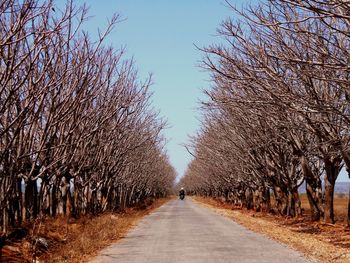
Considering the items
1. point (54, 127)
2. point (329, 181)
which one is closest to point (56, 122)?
point (54, 127)

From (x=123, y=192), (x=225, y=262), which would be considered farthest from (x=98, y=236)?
(x=123, y=192)

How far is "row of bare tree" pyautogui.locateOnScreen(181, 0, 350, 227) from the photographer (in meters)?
11.3

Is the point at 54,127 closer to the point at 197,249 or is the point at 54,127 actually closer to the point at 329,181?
the point at 197,249

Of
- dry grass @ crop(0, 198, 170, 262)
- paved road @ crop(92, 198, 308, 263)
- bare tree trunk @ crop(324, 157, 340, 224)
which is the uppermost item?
bare tree trunk @ crop(324, 157, 340, 224)

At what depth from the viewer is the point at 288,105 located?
1285cm

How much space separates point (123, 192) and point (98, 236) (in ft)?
95.8

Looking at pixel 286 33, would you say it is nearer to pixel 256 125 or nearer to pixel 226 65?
pixel 226 65

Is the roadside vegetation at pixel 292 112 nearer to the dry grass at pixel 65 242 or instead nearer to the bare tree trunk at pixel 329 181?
the bare tree trunk at pixel 329 181

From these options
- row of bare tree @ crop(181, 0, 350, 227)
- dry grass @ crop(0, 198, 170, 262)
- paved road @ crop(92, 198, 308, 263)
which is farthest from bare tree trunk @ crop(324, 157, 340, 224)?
dry grass @ crop(0, 198, 170, 262)

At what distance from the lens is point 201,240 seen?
15352mm

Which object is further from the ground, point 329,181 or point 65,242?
point 329,181

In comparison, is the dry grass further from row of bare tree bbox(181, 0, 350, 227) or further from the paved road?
row of bare tree bbox(181, 0, 350, 227)

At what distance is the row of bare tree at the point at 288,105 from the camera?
11.3m

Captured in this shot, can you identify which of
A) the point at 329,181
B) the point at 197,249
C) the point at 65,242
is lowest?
the point at 197,249
